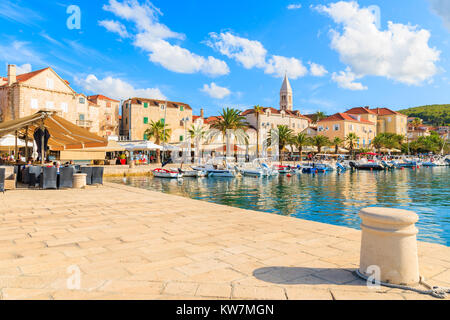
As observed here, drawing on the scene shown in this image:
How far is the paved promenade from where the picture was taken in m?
3.31

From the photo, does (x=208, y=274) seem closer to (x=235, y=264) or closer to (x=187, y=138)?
(x=235, y=264)

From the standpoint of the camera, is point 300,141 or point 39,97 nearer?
point 39,97

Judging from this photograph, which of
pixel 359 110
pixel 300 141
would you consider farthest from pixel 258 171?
pixel 359 110

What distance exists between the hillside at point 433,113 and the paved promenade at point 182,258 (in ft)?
509

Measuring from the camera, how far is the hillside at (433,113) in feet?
449

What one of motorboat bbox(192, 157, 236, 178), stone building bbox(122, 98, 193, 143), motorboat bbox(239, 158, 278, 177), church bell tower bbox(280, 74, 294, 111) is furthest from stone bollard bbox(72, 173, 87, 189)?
church bell tower bbox(280, 74, 294, 111)

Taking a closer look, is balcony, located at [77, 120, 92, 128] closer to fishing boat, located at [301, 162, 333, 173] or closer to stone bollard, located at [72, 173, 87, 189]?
stone bollard, located at [72, 173, 87, 189]

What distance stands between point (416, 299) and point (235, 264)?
2.11m

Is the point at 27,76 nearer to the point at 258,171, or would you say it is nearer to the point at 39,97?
the point at 39,97

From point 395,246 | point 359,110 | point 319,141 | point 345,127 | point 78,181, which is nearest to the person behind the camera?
point 395,246

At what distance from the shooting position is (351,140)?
226 ft

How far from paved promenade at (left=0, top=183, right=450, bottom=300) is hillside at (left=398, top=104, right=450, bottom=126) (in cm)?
15509

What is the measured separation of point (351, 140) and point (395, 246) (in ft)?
233

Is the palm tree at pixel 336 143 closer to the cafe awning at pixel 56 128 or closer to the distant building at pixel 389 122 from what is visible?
the distant building at pixel 389 122
